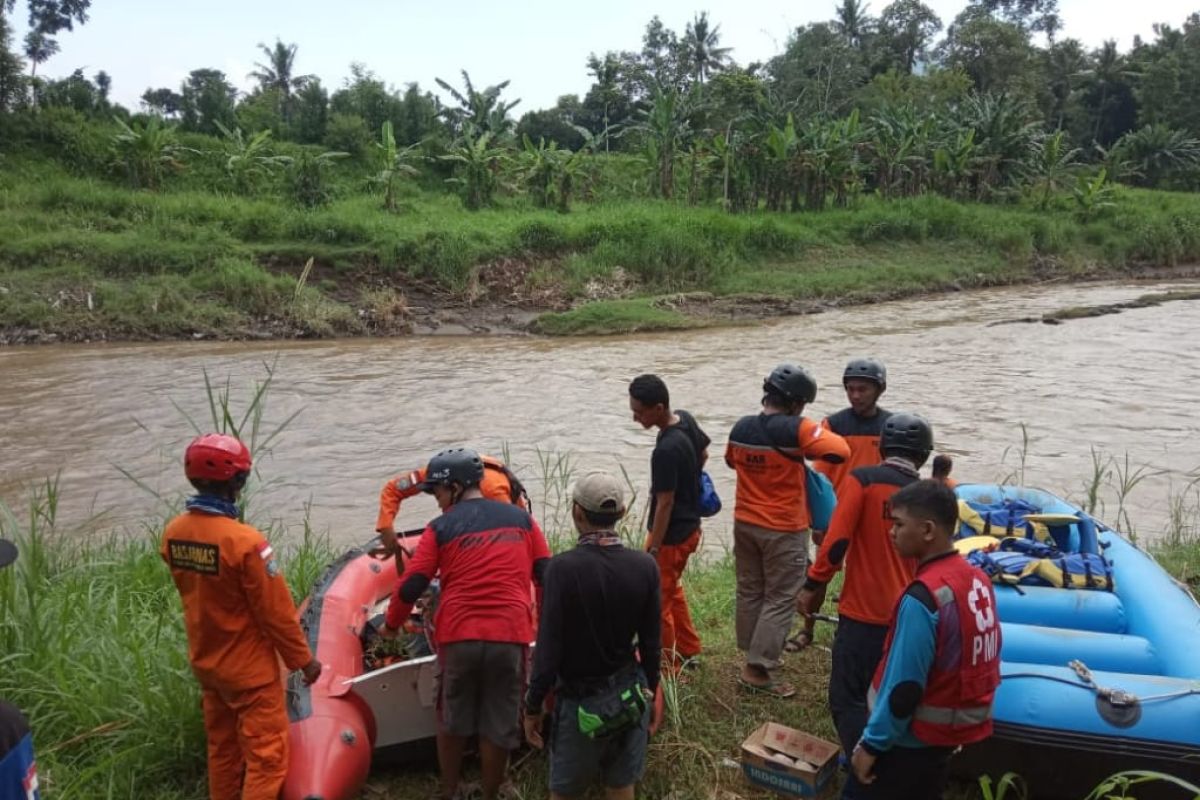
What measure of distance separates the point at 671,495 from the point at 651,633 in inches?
46.9

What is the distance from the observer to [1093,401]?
13.0m

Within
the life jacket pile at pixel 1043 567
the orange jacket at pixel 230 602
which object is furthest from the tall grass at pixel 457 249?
the orange jacket at pixel 230 602

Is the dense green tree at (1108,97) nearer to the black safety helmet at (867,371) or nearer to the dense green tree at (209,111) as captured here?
the dense green tree at (209,111)

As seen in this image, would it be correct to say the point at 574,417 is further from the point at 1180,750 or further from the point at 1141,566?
the point at 1180,750

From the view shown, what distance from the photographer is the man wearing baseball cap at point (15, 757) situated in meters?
2.03

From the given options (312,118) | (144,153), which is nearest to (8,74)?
(144,153)

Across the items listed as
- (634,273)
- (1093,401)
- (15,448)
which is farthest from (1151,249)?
(15,448)

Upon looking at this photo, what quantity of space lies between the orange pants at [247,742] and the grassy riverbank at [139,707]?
275mm

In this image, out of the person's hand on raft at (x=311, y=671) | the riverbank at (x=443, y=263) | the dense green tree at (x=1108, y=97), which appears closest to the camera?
the person's hand on raft at (x=311, y=671)

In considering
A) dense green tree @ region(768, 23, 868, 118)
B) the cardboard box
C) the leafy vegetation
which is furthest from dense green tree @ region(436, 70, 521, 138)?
the cardboard box

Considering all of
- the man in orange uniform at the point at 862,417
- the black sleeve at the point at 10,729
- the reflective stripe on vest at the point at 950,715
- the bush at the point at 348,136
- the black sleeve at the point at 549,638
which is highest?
the bush at the point at 348,136

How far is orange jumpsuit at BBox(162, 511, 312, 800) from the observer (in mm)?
3230

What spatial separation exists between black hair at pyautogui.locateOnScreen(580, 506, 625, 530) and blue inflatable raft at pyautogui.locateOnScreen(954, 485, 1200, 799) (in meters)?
1.66

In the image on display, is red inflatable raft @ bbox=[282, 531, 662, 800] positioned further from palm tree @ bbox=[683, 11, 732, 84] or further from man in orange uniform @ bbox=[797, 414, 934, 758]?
palm tree @ bbox=[683, 11, 732, 84]
